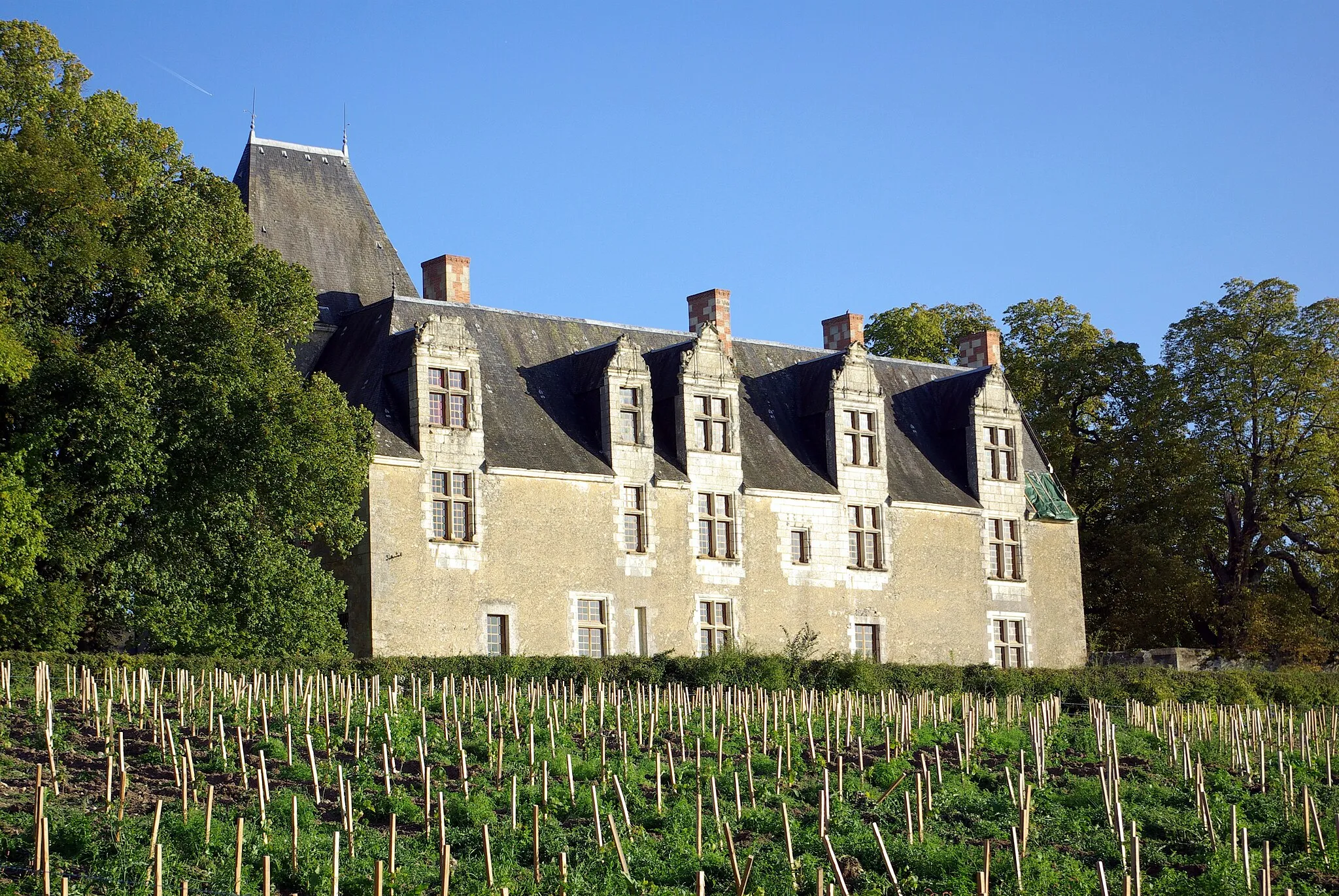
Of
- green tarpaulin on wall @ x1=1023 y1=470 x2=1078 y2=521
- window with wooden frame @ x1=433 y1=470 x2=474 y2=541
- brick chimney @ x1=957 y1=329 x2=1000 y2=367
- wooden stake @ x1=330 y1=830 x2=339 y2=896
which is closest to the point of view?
wooden stake @ x1=330 y1=830 x2=339 y2=896

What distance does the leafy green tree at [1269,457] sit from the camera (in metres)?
40.5

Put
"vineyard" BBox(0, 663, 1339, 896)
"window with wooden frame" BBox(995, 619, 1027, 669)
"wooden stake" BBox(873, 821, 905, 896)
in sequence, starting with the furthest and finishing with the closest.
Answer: "window with wooden frame" BBox(995, 619, 1027, 669), "vineyard" BBox(0, 663, 1339, 896), "wooden stake" BBox(873, 821, 905, 896)

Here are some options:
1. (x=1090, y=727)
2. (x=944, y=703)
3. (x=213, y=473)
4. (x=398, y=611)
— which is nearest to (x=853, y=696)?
(x=944, y=703)

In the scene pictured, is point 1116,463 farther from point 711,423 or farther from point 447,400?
point 447,400

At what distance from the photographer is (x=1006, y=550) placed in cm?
3653

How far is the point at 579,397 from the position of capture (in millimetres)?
33000

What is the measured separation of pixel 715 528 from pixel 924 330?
13523 millimetres

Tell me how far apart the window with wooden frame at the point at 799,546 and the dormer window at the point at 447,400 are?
277 inches

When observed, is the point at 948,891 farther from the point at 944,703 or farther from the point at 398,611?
the point at 398,611

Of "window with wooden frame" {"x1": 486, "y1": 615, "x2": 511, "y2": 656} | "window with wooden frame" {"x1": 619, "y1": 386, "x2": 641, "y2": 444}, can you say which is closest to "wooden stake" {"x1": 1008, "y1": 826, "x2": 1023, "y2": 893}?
"window with wooden frame" {"x1": 486, "y1": 615, "x2": 511, "y2": 656}

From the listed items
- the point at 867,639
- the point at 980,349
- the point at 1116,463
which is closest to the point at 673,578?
the point at 867,639

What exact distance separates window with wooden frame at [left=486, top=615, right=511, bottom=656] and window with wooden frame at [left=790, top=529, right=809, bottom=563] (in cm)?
615

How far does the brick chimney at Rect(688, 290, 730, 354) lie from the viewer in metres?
36.1

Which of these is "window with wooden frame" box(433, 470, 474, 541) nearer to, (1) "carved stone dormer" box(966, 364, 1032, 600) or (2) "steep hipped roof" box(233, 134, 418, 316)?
(2) "steep hipped roof" box(233, 134, 418, 316)
